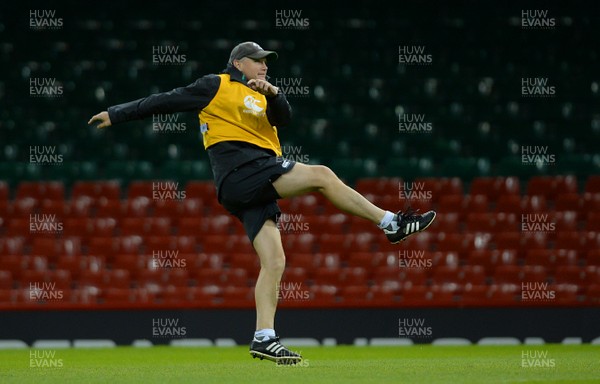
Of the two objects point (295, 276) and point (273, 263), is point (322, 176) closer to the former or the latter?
point (273, 263)

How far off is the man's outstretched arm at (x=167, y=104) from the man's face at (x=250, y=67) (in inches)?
7.4

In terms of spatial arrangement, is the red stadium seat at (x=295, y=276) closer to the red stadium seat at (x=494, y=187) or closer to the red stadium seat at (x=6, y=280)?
the red stadium seat at (x=494, y=187)

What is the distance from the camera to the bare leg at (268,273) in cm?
655

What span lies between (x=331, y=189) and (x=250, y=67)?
1.00 metres

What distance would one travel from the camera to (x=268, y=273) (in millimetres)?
6586

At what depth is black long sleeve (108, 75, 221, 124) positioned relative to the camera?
252 inches

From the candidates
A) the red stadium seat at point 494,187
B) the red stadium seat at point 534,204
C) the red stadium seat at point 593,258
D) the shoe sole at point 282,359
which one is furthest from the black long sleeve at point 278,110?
the red stadium seat at point 593,258

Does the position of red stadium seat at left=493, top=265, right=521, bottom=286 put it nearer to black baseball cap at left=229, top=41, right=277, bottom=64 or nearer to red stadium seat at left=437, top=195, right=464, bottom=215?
red stadium seat at left=437, top=195, right=464, bottom=215

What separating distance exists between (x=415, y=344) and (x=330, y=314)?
1.03m

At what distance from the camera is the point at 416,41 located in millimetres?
15727

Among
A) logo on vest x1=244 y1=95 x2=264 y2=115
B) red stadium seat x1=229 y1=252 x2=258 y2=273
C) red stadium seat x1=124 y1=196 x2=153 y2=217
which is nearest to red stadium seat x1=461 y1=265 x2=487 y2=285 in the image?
red stadium seat x1=229 y1=252 x2=258 y2=273

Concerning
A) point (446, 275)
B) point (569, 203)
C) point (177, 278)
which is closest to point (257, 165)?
point (177, 278)

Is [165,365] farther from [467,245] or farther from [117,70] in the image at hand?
[117,70]

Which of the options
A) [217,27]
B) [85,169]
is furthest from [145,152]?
[217,27]
